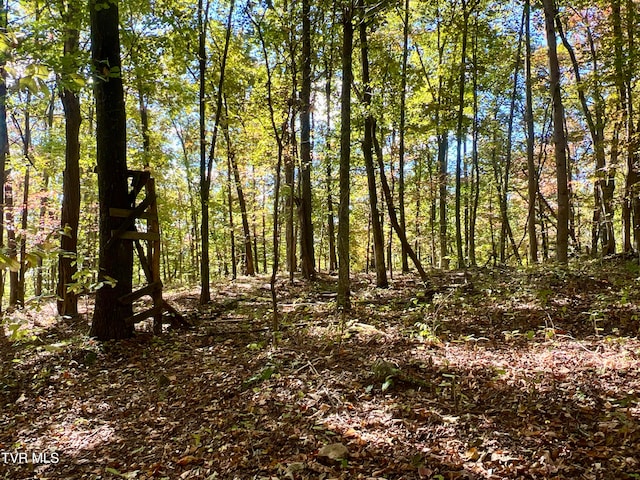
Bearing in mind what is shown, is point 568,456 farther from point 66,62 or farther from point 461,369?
point 66,62

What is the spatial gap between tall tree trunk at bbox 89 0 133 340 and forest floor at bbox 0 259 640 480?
0.46m

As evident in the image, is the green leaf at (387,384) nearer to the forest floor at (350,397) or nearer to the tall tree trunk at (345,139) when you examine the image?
the forest floor at (350,397)

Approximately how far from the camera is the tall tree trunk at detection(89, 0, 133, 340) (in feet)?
22.4

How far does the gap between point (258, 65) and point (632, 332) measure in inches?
537

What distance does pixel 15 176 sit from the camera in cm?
1791

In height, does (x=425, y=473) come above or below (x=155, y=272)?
below

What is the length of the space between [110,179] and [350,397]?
18.1 feet

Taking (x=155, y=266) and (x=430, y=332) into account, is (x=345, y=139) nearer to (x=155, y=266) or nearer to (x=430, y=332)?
(x=430, y=332)

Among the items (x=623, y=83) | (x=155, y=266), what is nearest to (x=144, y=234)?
(x=155, y=266)

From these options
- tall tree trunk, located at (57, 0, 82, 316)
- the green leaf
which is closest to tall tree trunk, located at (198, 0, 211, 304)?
tall tree trunk, located at (57, 0, 82, 316)

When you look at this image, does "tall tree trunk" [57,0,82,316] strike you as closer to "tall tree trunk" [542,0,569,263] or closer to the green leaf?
the green leaf

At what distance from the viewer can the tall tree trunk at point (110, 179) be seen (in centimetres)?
684

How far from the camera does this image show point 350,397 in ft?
13.9

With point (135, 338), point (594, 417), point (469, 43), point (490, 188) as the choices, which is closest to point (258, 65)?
point (469, 43)
